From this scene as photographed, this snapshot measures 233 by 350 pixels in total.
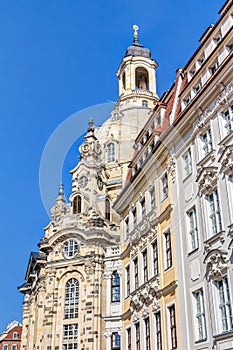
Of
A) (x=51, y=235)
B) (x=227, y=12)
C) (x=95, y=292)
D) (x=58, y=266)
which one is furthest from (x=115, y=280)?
(x=227, y=12)

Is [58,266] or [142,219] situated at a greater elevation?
[58,266]

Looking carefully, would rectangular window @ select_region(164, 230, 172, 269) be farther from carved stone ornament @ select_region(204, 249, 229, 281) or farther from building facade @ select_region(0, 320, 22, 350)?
building facade @ select_region(0, 320, 22, 350)

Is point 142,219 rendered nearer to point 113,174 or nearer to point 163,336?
point 163,336

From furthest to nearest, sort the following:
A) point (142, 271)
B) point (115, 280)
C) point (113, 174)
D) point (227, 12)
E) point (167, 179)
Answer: point (113, 174)
point (115, 280)
point (142, 271)
point (167, 179)
point (227, 12)

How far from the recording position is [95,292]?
50.5 meters

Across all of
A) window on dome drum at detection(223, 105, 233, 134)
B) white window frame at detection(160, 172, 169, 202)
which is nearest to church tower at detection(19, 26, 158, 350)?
white window frame at detection(160, 172, 169, 202)

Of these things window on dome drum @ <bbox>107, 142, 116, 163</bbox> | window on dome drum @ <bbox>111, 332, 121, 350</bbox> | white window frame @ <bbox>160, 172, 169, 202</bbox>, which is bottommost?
window on dome drum @ <bbox>111, 332, 121, 350</bbox>

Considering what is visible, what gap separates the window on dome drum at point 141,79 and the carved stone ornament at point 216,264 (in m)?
72.0

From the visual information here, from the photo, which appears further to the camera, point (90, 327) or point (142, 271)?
point (90, 327)

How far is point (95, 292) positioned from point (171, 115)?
2914 centimetres

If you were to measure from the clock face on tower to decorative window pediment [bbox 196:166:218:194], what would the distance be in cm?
3433

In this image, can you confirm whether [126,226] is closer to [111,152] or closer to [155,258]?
[155,258]

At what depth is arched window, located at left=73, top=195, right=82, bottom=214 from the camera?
2287 inches

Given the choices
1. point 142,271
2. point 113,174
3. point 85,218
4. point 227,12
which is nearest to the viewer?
point 227,12
